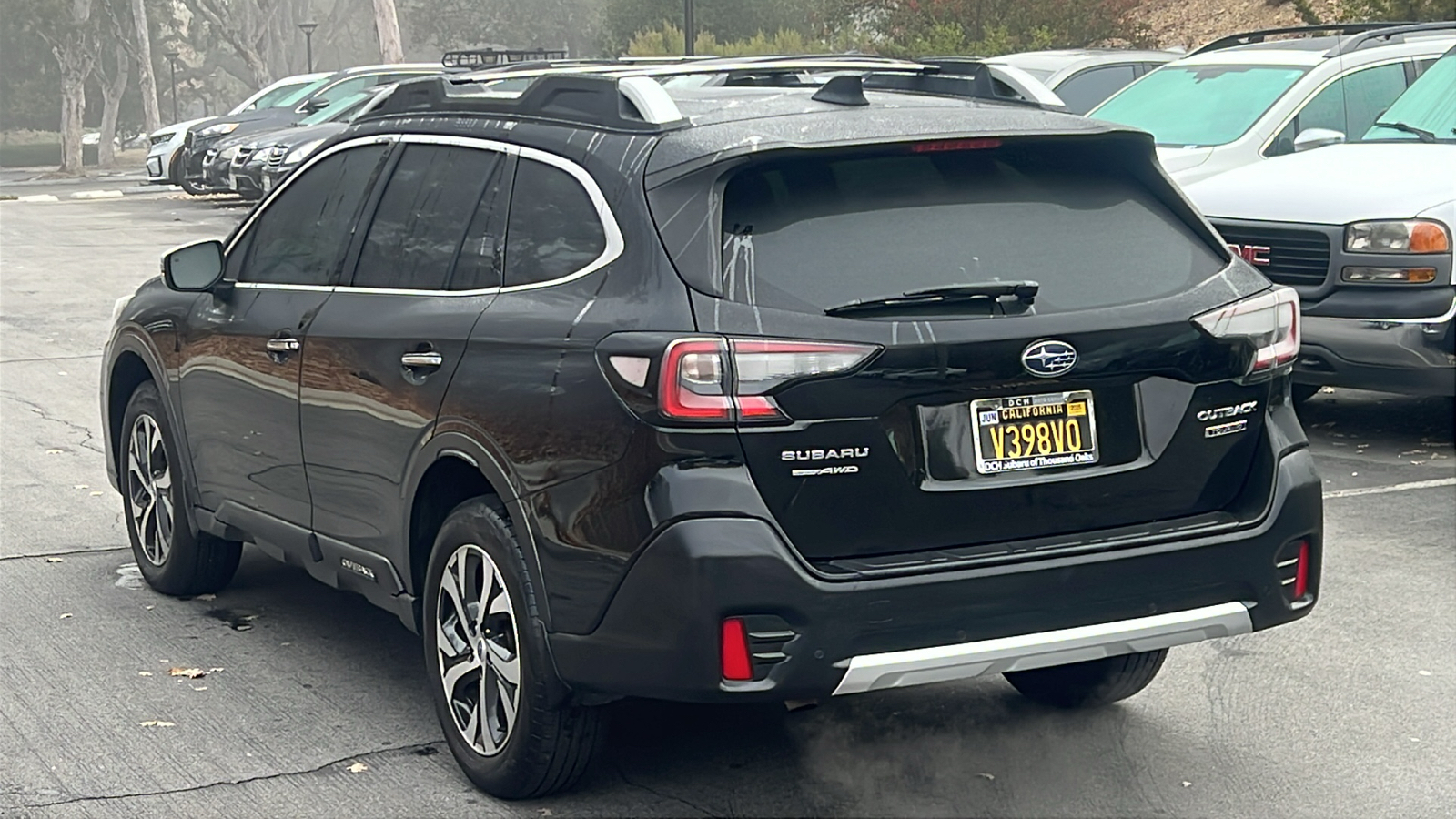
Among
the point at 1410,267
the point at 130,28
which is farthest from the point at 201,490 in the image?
the point at 130,28

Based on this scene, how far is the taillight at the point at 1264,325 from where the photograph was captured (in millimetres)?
4664

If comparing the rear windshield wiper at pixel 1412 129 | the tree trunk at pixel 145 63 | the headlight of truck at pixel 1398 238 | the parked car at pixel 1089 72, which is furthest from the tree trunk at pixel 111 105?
the headlight of truck at pixel 1398 238

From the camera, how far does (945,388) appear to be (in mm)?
4324

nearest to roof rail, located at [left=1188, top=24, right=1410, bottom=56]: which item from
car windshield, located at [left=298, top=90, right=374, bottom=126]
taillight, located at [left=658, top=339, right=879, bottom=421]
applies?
taillight, located at [left=658, top=339, right=879, bottom=421]

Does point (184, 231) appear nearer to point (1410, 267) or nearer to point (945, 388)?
point (1410, 267)

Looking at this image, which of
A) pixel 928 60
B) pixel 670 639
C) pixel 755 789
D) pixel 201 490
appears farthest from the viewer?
pixel 201 490

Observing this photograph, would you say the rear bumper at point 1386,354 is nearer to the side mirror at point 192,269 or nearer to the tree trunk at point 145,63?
the side mirror at point 192,269

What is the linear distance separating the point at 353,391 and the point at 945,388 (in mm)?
1915

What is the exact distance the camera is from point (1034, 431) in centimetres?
445

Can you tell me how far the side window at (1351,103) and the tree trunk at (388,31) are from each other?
3610 cm

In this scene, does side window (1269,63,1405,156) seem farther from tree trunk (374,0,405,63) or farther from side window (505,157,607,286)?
tree trunk (374,0,405,63)

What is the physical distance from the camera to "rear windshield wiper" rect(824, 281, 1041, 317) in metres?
4.32

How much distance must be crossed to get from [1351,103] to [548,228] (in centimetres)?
873

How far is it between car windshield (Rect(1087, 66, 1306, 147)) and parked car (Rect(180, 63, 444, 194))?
47.5ft
